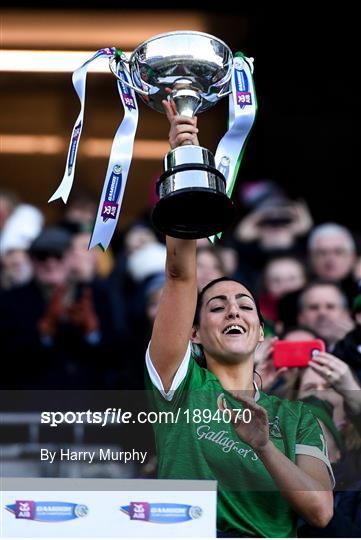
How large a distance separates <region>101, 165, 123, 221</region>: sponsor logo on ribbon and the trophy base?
0.24m

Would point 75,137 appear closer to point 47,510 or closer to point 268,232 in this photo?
point 47,510

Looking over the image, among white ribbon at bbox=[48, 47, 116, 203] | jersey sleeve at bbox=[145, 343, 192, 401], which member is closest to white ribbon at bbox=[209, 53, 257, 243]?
white ribbon at bbox=[48, 47, 116, 203]

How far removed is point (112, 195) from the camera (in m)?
3.67

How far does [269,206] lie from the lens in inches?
292

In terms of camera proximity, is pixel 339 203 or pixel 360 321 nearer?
pixel 360 321

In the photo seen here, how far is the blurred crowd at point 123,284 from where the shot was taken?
231 inches

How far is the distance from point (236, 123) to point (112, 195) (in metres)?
0.40

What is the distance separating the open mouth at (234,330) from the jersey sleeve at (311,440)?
28 centimetres

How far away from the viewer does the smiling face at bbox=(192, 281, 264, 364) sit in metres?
3.68

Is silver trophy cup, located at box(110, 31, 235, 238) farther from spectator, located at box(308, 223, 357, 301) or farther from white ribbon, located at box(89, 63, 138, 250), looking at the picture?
spectator, located at box(308, 223, 357, 301)

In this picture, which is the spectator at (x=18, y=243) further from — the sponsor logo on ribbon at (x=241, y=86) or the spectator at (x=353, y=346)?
the sponsor logo on ribbon at (x=241, y=86)

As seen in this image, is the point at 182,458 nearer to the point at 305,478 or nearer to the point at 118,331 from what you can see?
the point at 305,478

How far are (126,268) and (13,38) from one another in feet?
4.51

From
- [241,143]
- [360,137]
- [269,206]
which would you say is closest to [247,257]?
[269,206]
